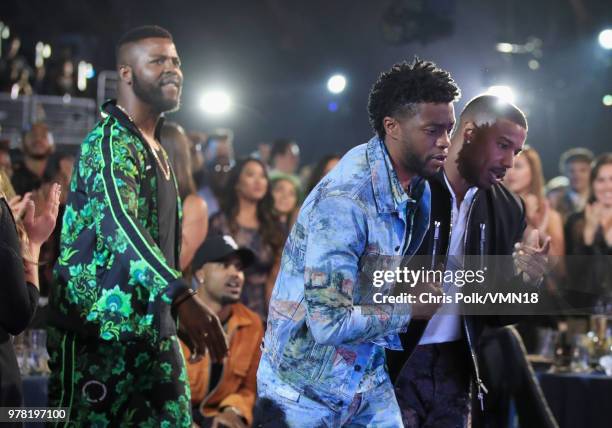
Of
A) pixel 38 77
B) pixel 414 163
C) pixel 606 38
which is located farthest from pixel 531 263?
pixel 38 77

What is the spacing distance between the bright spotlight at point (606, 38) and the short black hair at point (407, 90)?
28.7ft

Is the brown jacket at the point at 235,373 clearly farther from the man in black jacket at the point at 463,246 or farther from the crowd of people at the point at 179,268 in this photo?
the man in black jacket at the point at 463,246

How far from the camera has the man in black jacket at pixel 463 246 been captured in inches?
163

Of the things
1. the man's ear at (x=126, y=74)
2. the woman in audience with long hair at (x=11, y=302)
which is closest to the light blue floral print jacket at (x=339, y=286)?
the woman in audience with long hair at (x=11, y=302)

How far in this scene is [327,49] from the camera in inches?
592

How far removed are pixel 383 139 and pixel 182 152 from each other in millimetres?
3140

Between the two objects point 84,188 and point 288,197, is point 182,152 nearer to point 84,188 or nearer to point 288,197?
point 288,197

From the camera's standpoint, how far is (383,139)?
11.1 ft

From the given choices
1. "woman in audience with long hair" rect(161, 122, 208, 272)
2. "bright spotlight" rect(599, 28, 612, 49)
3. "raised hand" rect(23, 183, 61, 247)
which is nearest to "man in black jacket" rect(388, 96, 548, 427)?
"raised hand" rect(23, 183, 61, 247)

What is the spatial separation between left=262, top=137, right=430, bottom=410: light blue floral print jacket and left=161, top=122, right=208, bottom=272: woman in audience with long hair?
9.65 ft

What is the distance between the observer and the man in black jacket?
4.14m

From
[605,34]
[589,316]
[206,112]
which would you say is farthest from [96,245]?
[206,112]

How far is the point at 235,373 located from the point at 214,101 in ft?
32.1

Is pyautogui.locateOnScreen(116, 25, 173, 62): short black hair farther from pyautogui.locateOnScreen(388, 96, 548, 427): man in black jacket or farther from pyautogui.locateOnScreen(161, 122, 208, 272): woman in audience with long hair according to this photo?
pyautogui.locateOnScreen(161, 122, 208, 272): woman in audience with long hair
